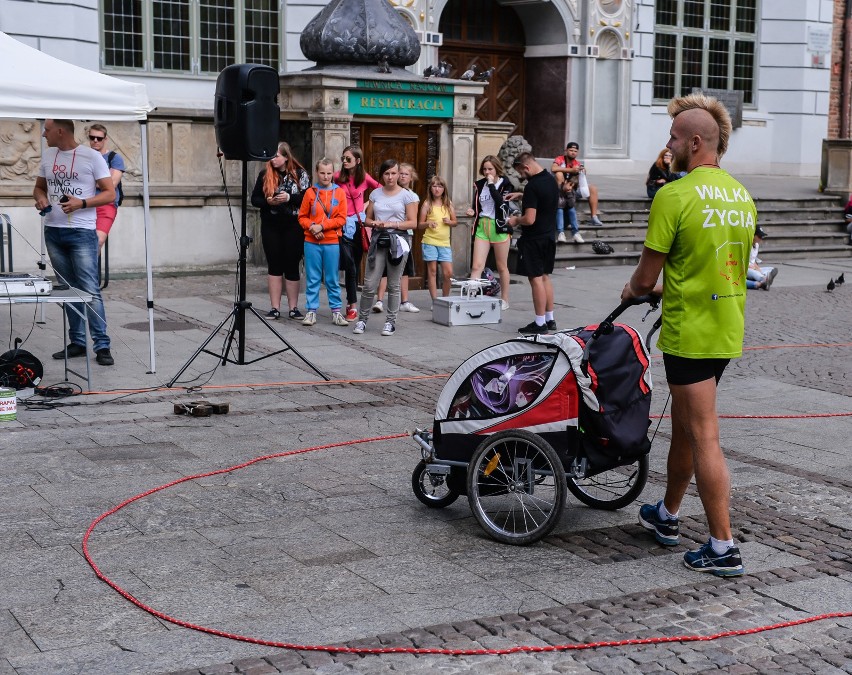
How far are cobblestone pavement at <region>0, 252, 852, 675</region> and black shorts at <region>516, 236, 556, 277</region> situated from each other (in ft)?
9.20

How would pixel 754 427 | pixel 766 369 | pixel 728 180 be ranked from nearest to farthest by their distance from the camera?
1. pixel 728 180
2. pixel 754 427
3. pixel 766 369

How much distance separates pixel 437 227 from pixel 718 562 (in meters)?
8.53

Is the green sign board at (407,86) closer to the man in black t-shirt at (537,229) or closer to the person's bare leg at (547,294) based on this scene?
the man in black t-shirt at (537,229)

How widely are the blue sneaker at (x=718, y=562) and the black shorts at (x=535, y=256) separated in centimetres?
702

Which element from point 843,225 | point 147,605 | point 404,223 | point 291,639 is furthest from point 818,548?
point 843,225

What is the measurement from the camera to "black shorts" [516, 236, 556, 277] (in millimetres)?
12727

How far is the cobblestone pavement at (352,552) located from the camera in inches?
195

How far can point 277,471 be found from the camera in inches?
Answer: 298

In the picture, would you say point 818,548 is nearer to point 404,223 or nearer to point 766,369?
point 766,369

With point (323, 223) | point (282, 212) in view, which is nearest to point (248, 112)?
point (323, 223)

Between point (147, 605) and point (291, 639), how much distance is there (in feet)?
2.32

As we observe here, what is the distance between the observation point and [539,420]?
20.5 ft

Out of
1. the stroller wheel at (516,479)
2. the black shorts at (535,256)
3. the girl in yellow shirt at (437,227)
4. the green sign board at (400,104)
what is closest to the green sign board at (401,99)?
the green sign board at (400,104)

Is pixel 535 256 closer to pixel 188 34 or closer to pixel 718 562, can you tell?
pixel 718 562
